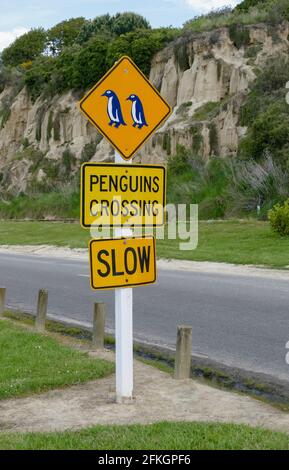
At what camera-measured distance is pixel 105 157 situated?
4488 centimetres

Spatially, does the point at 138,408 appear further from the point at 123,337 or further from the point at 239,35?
the point at 239,35

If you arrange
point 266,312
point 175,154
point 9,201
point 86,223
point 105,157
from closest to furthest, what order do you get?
point 86,223
point 266,312
point 175,154
point 105,157
point 9,201

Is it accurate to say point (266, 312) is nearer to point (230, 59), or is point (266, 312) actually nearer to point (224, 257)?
point (224, 257)

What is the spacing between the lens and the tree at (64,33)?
76062mm

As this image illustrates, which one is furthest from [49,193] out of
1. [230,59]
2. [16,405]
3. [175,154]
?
[16,405]


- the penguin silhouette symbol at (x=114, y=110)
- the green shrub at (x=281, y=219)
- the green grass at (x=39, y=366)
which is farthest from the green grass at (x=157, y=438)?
the green shrub at (x=281, y=219)

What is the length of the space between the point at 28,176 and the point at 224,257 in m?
33.2

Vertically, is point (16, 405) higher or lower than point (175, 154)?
lower

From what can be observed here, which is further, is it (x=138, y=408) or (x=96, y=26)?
(x=96, y=26)

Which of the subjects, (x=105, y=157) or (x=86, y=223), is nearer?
(x=86, y=223)

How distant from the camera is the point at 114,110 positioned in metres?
6.55

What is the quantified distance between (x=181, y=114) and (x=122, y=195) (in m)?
36.2

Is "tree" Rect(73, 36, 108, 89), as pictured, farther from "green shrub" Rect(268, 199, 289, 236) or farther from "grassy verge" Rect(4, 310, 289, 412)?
"grassy verge" Rect(4, 310, 289, 412)

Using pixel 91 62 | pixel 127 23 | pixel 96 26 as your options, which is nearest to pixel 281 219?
pixel 91 62
